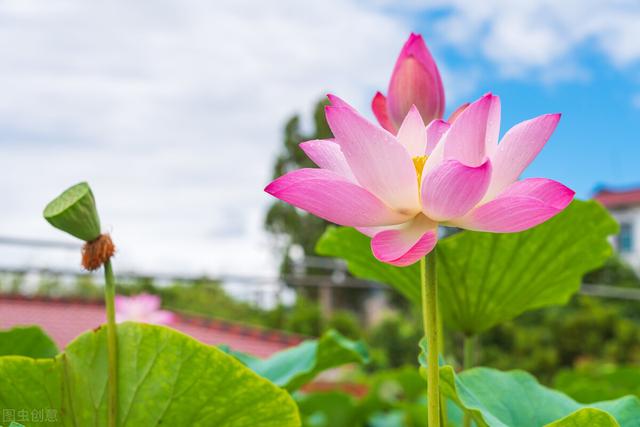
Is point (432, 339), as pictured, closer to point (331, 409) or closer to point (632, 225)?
point (331, 409)

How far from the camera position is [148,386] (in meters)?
0.48

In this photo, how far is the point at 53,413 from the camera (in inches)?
19.2

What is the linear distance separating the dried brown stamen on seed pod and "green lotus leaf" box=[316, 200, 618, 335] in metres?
0.27

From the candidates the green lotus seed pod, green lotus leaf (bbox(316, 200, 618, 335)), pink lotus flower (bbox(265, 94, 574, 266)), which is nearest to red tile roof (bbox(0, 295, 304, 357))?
green lotus leaf (bbox(316, 200, 618, 335))

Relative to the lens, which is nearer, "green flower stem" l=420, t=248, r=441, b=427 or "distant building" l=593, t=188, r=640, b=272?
"green flower stem" l=420, t=248, r=441, b=427

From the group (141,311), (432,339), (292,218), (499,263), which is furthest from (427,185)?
(292,218)

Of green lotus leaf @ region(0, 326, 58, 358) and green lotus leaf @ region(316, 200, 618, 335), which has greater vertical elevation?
green lotus leaf @ region(316, 200, 618, 335)

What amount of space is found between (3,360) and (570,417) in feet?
1.13

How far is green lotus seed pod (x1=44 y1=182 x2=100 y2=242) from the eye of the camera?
1.46 ft

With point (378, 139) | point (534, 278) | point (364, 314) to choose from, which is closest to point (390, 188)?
point (378, 139)

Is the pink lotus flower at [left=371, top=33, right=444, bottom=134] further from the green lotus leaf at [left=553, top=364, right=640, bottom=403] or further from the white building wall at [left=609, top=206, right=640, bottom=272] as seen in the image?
the white building wall at [left=609, top=206, right=640, bottom=272]

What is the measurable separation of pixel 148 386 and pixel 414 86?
0.82 ft

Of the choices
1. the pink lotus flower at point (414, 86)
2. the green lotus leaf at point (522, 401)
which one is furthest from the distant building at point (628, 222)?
the pink lotus flower at point (414, 86)

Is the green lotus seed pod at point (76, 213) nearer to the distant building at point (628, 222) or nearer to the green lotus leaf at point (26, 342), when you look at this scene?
the green lotus leaf at point (26, 342)
